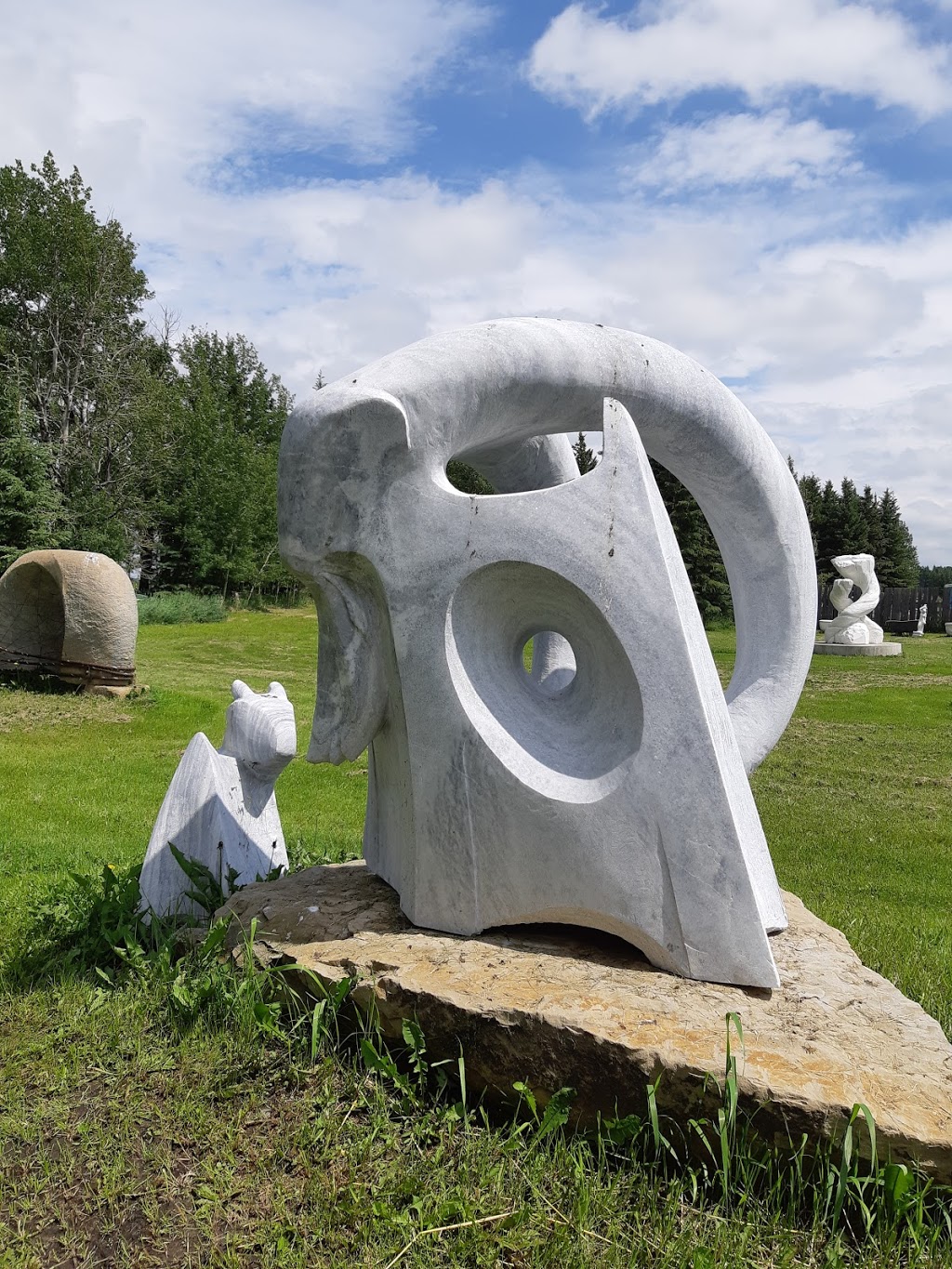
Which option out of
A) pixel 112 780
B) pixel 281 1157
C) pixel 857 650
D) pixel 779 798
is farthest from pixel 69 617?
pixel 857 650

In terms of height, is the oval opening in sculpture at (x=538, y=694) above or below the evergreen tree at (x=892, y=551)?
below

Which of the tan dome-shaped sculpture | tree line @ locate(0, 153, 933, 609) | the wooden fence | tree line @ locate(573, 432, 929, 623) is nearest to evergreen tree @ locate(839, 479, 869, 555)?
tree line @ locate(573, 432, 929, 623)

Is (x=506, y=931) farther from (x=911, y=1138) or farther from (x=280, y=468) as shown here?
(x=280, y=468)

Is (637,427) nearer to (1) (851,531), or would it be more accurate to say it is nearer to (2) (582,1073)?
(2) (582,1073)

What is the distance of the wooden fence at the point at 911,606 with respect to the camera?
101ft

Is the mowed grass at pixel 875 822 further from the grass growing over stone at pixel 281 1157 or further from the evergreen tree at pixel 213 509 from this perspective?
the evergreen tree at pixel 213 509

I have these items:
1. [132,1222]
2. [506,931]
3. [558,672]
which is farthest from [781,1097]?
[558,672]

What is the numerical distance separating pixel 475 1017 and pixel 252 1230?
770 mm

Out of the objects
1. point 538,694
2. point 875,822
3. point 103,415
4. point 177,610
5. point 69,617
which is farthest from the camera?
point 103,415

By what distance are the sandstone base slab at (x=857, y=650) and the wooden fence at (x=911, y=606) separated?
10.9 metres

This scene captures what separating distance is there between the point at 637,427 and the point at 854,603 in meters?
18.0

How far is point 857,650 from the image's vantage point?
19.4 meters

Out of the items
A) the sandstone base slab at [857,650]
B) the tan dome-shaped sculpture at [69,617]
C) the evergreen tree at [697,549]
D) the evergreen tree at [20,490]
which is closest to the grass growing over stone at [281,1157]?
the tan dome-shaped sculpture at [69,617]

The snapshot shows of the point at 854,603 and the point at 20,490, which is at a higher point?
the point at 20,490
